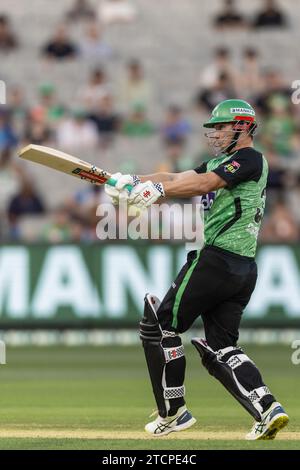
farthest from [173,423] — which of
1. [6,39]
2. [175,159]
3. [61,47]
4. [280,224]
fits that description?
[6,39]

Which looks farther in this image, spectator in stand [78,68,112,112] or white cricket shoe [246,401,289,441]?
spectator in stand [78,68,112,112]

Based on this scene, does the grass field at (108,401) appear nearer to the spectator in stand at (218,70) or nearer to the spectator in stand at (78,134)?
the spectator in stand at (78,134)

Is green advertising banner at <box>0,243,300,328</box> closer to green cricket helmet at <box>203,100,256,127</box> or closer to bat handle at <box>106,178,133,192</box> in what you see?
green cricket helmet at <box>203,100,256,127</box>

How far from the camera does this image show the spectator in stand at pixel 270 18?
1972 cm

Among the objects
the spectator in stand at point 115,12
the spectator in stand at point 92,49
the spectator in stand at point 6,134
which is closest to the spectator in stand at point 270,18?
the spectator in stand at point 115,12

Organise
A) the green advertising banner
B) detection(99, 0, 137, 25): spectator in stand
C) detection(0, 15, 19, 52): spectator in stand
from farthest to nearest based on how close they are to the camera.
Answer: detection(99, 0, 137, 25): spectator in stand → detection(0, 15, 19, 52): spectator in stand → the green advertising banner

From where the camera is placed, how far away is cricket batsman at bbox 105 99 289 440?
7000 mm

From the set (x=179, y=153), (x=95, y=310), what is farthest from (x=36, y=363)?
(x=179, y=153)

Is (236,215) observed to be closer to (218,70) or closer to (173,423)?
(173,423)

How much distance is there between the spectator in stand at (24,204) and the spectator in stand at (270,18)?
5.35m

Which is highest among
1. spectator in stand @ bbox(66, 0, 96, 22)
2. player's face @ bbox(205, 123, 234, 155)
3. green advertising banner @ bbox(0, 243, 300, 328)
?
spectator in stand @ bbox(66, 0, 96, 22)

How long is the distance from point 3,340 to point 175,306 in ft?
26.9

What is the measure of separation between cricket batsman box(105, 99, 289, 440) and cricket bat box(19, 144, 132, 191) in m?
0.29

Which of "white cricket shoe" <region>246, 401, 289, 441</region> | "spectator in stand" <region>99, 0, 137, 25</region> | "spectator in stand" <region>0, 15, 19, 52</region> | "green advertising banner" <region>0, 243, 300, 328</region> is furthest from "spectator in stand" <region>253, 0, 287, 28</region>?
"white cricket shoe" <region>246, 401, 289, 441</region>
